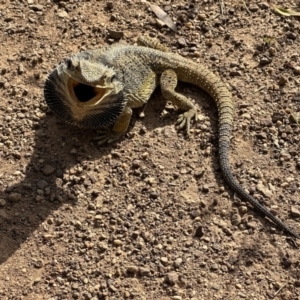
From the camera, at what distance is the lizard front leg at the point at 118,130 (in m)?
5.86

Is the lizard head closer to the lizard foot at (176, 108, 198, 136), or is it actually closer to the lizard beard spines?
the lizard beard spines

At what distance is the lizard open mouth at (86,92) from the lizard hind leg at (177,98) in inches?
40.8

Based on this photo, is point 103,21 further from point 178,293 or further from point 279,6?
point 178,293

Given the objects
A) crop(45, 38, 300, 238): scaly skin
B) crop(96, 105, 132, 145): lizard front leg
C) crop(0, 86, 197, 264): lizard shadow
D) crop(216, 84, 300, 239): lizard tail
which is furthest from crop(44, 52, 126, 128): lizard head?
crop(216, 84, 300, 239): lizard tail

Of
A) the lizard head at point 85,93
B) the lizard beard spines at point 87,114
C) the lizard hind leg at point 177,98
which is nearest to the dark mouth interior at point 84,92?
the lizard head at point 85,93

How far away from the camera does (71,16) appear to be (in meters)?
6.78

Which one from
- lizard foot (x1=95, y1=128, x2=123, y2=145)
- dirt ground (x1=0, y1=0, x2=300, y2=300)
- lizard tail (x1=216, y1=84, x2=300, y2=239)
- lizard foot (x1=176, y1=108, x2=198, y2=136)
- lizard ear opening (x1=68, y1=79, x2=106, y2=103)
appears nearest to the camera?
dirt ground (x1=0, y1=0, x2=300, y2=300)

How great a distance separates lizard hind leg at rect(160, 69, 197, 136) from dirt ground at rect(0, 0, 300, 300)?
0.10 meters

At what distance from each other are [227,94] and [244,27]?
1141 millimetres

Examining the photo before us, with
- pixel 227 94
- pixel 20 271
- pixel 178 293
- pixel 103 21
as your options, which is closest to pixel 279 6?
pixel 227 94

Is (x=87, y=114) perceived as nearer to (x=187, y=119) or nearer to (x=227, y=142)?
(x=187, y=119)

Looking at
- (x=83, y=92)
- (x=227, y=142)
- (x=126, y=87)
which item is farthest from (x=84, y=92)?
(x=227, y=142)

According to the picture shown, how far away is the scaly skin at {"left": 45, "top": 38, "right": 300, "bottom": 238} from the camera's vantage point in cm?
517

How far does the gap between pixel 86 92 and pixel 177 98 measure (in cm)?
119
